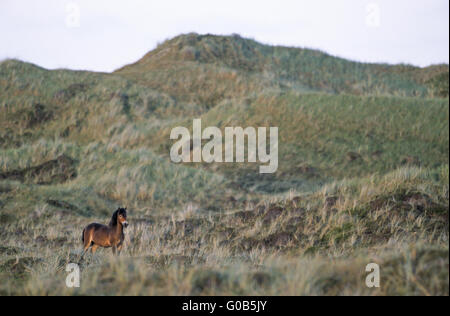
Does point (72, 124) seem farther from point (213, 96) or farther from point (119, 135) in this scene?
point (213, 96)

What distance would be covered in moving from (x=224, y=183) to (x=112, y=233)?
11932mm

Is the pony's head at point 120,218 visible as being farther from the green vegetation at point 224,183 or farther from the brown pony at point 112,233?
the green vegetation at point 224,183

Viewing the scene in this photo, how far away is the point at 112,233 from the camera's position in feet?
24.5

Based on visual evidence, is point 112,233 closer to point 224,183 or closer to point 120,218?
point 120,218

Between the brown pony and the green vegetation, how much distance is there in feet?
0.90

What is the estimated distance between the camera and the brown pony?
7398mm

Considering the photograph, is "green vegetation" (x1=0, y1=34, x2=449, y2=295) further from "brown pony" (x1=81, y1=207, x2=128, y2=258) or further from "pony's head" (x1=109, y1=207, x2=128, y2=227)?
"pony's head" (x1=109, y1=207, x2=128, y2=227)

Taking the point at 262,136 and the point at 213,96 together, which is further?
the point at 213,96

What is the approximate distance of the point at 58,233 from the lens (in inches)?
450

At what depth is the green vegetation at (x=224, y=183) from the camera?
4824 mm

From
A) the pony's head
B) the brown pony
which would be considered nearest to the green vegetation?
the brown pony
